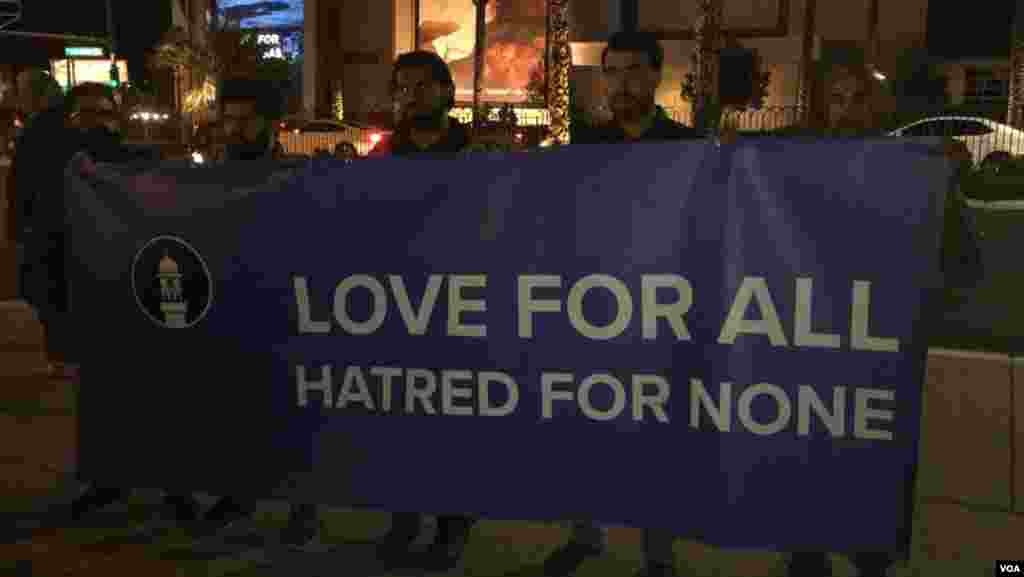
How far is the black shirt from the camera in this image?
412 centimetres

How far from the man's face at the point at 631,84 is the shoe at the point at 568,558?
1.55m

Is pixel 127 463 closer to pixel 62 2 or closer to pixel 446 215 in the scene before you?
pixel 446 215

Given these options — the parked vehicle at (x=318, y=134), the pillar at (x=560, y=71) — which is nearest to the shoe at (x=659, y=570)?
the pillar at (x=560, y=71)

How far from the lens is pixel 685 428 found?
359 cm

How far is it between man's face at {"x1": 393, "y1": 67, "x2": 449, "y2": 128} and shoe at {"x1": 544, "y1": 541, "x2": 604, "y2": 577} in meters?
1.66

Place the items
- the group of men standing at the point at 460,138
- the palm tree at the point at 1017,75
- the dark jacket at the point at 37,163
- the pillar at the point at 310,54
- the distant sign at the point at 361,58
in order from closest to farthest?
the group of men standing at the point at 460,138, the dark jacket at the point at 37,163, the palm tree at the point at 1017,75, the pillar at the point at 310,54, the distant sign at the point at 361,58

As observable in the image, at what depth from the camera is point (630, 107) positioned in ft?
13.5

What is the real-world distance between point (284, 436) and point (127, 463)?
77 cm

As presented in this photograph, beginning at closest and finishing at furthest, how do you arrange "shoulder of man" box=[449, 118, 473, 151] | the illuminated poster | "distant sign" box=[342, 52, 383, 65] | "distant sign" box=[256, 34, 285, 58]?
"shoulder of man" box=[449, 118, 473, 151] < "distant sign" box=[342, 52, 383, 65] < the illuminated poster < "distant sign" box=[256, 34, 285, 58]

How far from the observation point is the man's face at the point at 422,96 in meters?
4.36

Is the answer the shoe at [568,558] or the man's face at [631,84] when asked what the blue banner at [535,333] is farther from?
the man's face at [631,84]

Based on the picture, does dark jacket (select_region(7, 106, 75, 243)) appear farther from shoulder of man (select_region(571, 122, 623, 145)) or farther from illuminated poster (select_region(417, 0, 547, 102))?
illuminated poster (select_region(417, 0, 547, 102))

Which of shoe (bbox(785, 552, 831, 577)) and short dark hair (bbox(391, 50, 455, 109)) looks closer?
shoe (bbox(785, 552, 831, 577))

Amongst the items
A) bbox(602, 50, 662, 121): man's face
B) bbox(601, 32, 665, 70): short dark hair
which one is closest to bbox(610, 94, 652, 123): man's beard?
bbox(602, 50, 662, 121): man's face
